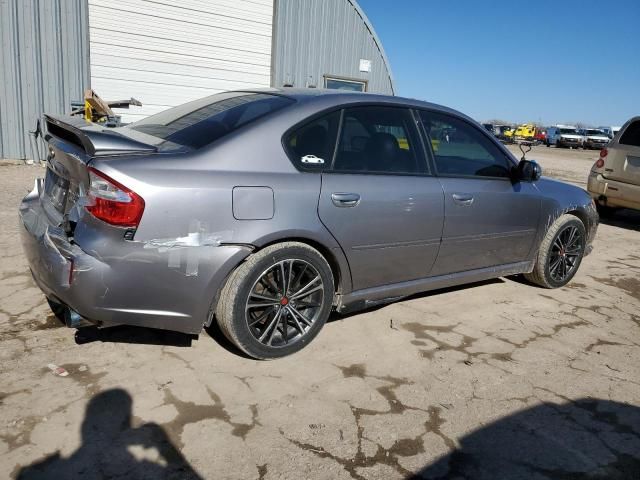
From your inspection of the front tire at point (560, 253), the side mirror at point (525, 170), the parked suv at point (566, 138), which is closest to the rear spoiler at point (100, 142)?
the side mirror at point (525, 170)

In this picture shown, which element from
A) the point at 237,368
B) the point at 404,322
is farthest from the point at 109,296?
the point at 404,322

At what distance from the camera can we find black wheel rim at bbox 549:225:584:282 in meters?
4.86

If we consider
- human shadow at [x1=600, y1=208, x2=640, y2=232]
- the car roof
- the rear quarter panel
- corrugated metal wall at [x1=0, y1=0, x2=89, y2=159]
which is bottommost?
human shadow at [x1=600, y1=208, x2=640, y2=232]

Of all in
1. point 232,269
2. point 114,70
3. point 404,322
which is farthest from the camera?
point 114,70

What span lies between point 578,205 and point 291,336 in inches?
123

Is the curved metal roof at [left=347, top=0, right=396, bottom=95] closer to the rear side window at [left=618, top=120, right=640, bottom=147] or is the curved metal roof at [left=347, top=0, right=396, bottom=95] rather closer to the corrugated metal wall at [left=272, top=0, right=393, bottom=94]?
the corrugated metal wall at [left=272, top=0, right=393, bottom=94]

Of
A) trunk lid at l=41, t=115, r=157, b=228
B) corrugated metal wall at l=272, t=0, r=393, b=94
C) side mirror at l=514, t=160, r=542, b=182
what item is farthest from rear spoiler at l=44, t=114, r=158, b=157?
corrugated metal wall at l=272, t=0, r=393, b=94

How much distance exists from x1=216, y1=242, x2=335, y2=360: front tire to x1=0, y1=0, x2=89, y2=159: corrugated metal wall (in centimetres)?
918

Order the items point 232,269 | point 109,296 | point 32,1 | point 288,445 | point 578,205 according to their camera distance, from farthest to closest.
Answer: point 32,1
point 578,205
point 232,269
point 109,296
point 288,445

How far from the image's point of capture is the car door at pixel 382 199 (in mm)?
3293

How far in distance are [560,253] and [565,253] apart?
0.07 meters

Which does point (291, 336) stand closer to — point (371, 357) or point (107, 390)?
point (371, 357)

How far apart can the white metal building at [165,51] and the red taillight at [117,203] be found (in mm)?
9010

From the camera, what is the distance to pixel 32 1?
974 centimetres
